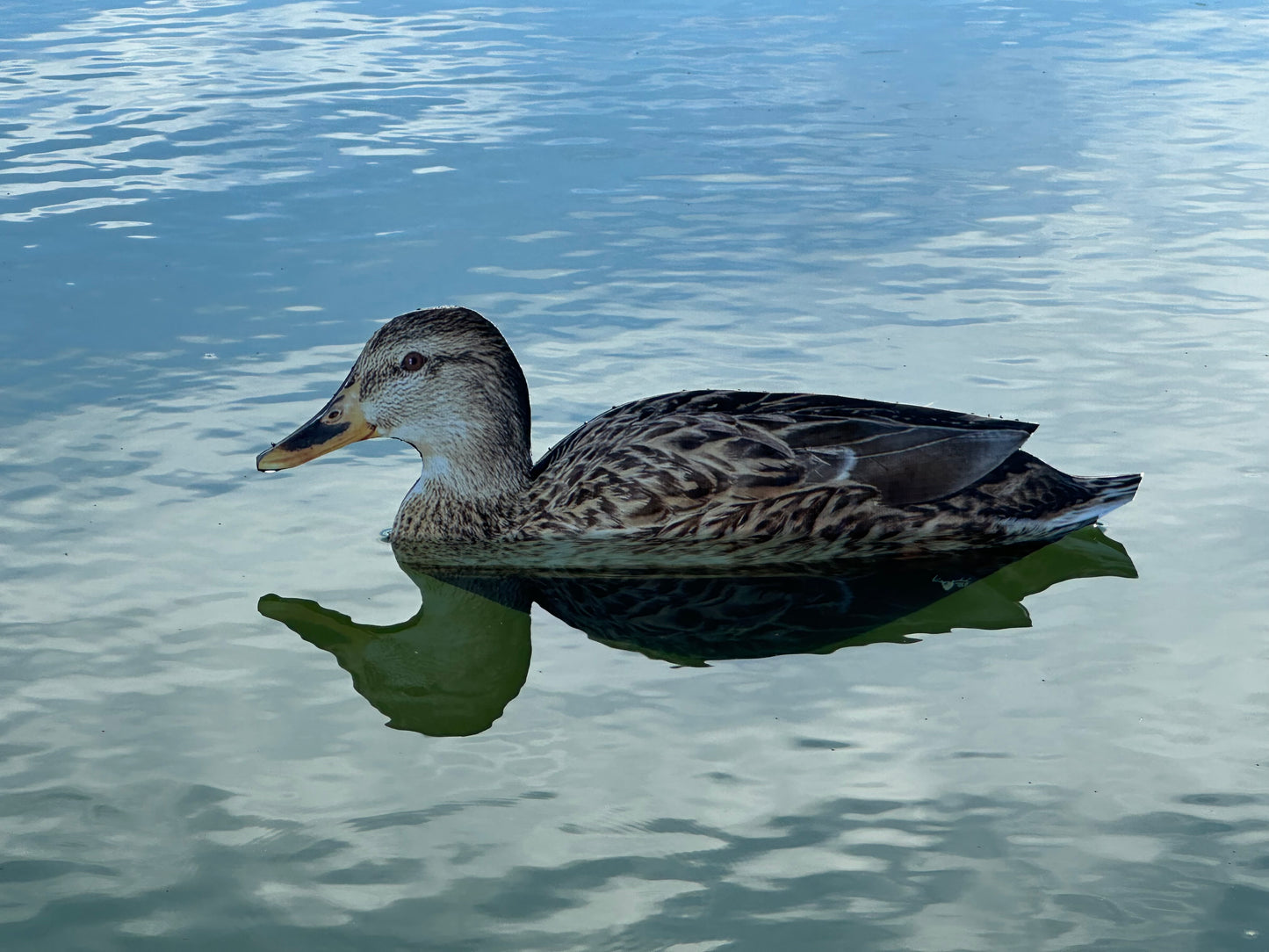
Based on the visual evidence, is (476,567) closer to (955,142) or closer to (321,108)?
(955,142)

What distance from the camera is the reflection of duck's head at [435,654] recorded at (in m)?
6.26

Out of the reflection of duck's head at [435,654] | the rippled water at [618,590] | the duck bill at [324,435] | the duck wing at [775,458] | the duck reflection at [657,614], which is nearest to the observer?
the rippled water at [618,590]

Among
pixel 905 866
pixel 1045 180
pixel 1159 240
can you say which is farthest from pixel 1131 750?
pixel 1045 180

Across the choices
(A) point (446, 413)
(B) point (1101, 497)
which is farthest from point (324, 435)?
→ (B) point (1101, 497)

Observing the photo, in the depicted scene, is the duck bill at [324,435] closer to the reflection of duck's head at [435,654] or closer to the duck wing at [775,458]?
the reflection of duck's head at [435,654]

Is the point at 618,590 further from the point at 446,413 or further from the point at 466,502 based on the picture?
the point at 446,413

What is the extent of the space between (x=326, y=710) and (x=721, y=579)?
2032 mm

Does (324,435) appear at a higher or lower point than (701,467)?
higher

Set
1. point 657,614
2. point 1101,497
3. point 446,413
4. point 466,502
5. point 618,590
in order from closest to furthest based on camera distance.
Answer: point 657,614, point 618,590, point 1101,497, point 466,502, point 446,413

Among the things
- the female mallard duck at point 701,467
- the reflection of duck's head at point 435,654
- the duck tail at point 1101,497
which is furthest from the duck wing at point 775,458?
the reflection of duck's head at point 435,654

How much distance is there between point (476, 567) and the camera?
762 centimetres

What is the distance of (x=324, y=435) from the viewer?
7699mm

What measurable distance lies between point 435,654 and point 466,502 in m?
1.10

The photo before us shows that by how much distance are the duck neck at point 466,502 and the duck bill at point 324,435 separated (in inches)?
16.4
